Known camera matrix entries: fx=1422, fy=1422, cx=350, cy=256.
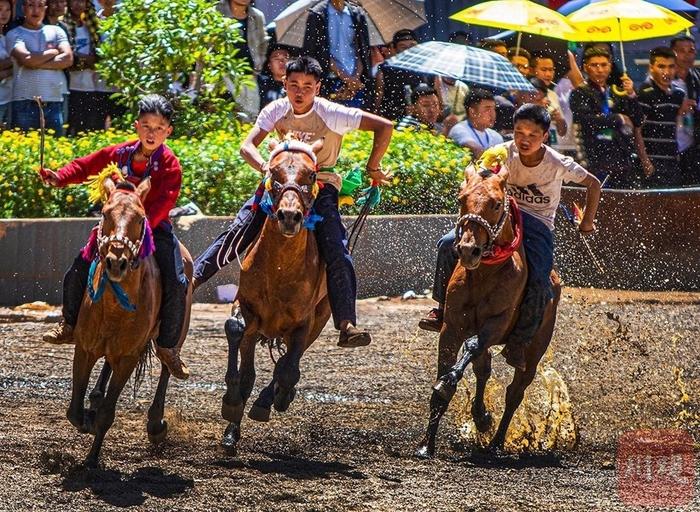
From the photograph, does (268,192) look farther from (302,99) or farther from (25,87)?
(25,87)

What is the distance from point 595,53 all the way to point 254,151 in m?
9.16

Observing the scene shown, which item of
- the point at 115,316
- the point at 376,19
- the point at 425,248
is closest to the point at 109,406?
the point at 115,316

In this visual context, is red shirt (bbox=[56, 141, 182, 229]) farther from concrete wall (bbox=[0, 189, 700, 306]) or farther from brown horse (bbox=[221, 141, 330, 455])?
concrete wall (bbox=[0, 189, 700, 306])

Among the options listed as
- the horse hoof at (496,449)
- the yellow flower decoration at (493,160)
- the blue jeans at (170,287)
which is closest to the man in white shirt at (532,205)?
the yellow flower decoration at (493,160)

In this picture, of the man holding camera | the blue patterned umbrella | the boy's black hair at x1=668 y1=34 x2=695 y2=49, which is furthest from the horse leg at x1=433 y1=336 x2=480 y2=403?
the boy's black hair at x1=668 y1=34 x2=695 y2=49

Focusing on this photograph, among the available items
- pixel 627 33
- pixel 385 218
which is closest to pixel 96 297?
pixel 385 218

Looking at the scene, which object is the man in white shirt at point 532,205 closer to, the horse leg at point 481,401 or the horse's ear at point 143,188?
the horse leg at point 481,401

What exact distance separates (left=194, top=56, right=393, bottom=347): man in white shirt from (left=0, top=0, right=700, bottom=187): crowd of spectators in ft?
21.7

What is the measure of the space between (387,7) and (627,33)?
2963 millimetres

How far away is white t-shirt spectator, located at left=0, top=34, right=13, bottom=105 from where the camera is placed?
15.4 m

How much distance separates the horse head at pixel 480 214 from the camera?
8164 millimetres

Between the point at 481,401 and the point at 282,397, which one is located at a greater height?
the point at 282,397

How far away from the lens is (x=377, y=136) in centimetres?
912

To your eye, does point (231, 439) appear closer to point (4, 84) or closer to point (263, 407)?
point (263, 407)
